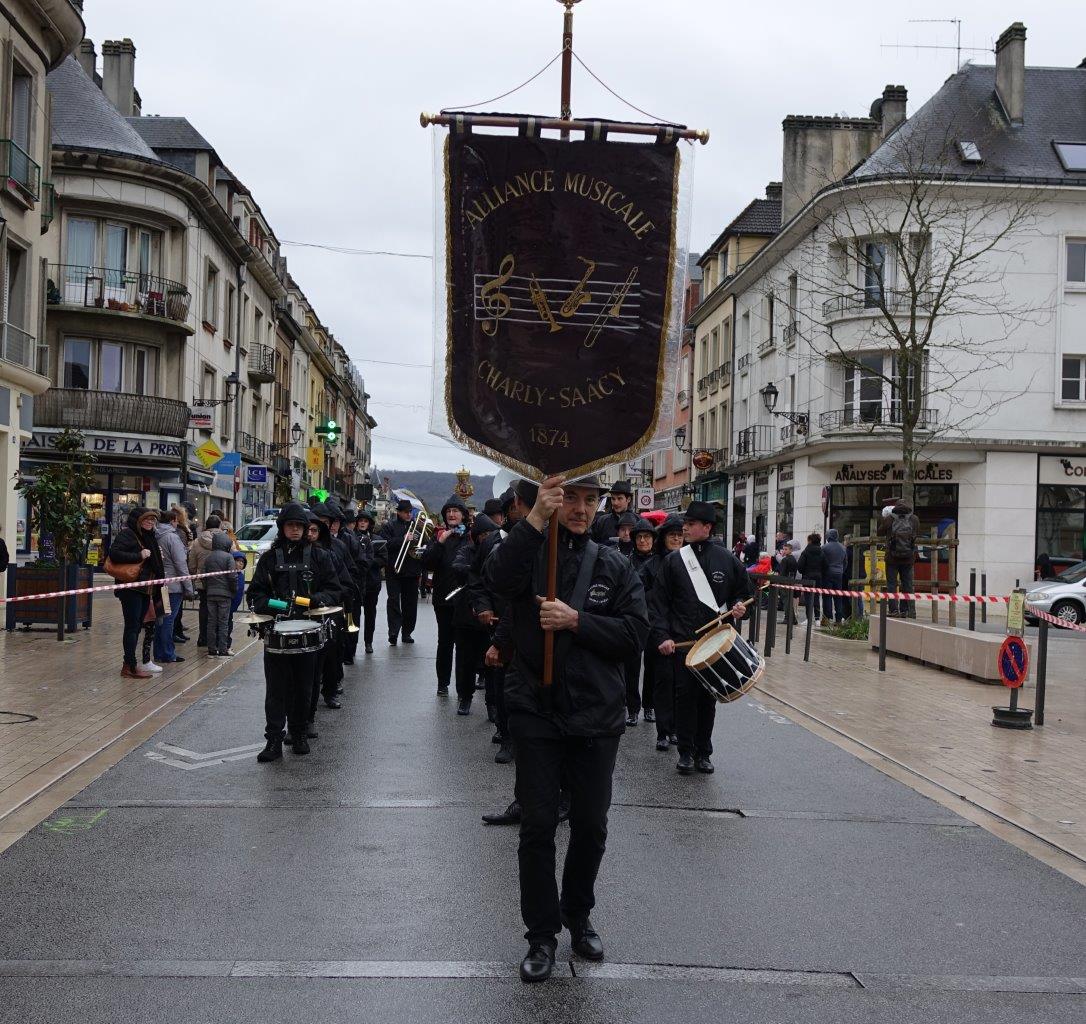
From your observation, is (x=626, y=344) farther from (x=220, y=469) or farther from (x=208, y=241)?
(x=208, y=241)

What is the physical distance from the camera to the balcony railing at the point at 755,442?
4284 cm

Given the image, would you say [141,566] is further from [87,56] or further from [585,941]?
[87,56]

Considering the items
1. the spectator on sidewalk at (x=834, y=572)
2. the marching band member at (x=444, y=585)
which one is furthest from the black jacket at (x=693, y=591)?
the spectator on sidewalk at (x=834, y=572)

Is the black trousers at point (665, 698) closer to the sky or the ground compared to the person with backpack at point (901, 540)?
closer to the ground

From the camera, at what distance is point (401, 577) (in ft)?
55.5

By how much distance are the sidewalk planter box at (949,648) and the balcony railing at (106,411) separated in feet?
83.6

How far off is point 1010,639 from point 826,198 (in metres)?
26.7

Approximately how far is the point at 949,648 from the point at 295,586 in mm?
9652

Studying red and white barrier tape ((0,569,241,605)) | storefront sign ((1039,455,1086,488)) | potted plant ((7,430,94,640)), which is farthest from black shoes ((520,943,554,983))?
storefront sign ((1039,455,1086,488))

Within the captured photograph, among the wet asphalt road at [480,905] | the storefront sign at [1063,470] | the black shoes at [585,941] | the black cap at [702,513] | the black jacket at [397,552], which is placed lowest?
the wet asphalt road at [480,905]

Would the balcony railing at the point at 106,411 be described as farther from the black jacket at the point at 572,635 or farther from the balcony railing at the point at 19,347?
the black jacket at the point at 572,635

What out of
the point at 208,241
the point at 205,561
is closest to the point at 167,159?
the point at 208,241

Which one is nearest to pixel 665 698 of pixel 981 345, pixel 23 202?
pixel 23 202

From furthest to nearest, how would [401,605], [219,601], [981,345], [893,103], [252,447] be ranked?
[252,447]
[893,103]
[981,345]
[401,605]
[219,601]
